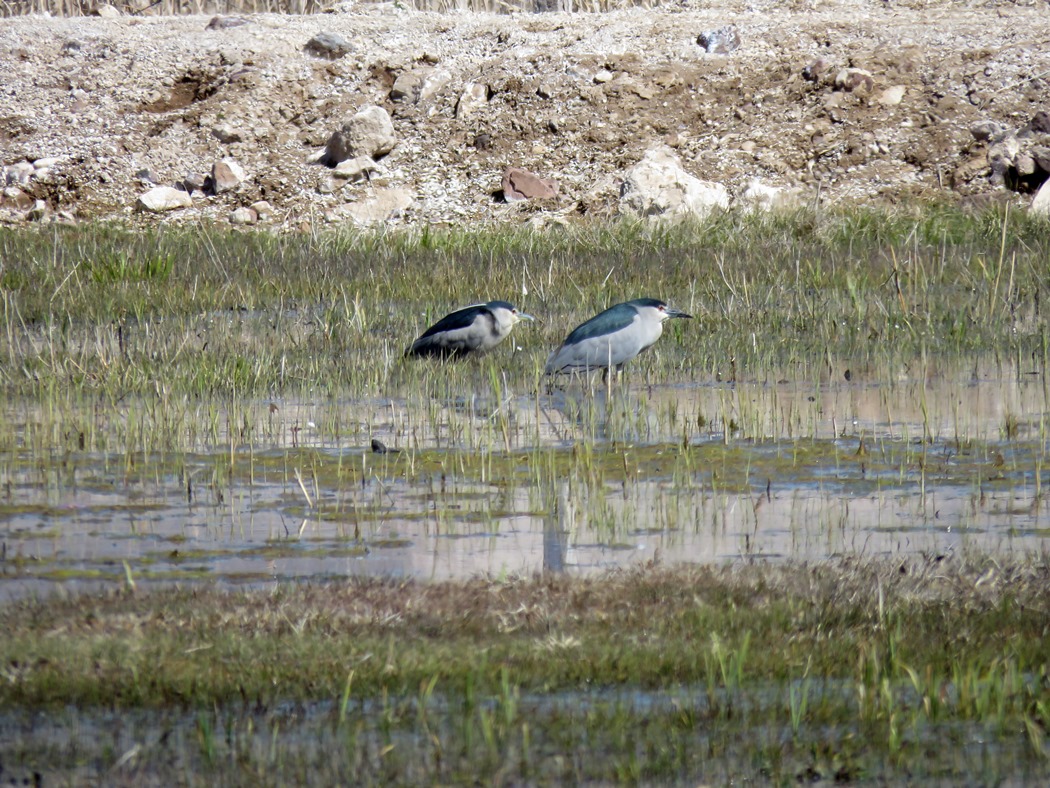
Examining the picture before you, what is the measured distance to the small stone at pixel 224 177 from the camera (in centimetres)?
1986

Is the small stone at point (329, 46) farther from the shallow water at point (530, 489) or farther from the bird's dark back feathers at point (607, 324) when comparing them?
the shallow water at point (530, 489)

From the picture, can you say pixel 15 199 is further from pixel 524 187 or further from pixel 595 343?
pixel 595 343

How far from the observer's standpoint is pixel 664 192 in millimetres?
16172

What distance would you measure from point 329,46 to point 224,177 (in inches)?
143

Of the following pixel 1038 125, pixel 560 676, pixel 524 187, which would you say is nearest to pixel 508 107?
pixel 524 187

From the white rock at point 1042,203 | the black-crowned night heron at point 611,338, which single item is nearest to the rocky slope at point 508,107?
the white rock at point 1042,203

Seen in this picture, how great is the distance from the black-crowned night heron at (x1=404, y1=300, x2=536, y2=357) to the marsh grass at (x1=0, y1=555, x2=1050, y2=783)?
4184 millimetres

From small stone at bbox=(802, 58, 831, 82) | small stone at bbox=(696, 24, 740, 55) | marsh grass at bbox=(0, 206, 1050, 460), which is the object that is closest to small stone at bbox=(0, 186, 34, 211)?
marsh grass at bbox=(0, 206, 1050, 460)

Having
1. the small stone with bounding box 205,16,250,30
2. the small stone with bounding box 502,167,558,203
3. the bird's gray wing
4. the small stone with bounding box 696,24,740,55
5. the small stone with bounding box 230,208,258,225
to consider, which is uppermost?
the small stone with bounding box 205,16,250,30

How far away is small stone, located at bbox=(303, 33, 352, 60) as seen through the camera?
73.8 feet

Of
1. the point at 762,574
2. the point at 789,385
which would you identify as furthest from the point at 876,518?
the point at 789,385

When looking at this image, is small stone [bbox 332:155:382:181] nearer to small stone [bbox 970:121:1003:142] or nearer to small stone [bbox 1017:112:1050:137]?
small stone [bbox 970:121:1003:142]

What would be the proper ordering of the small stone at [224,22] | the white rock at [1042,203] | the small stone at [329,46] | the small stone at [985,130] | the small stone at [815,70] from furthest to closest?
1. the small stone at [224,22]
2. the small stone at [329,46]
3. the small stone at [815,70]
4. the small stone at [985,130]
5. the white rock at [1042,203]

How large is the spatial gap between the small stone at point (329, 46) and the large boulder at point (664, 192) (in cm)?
768
